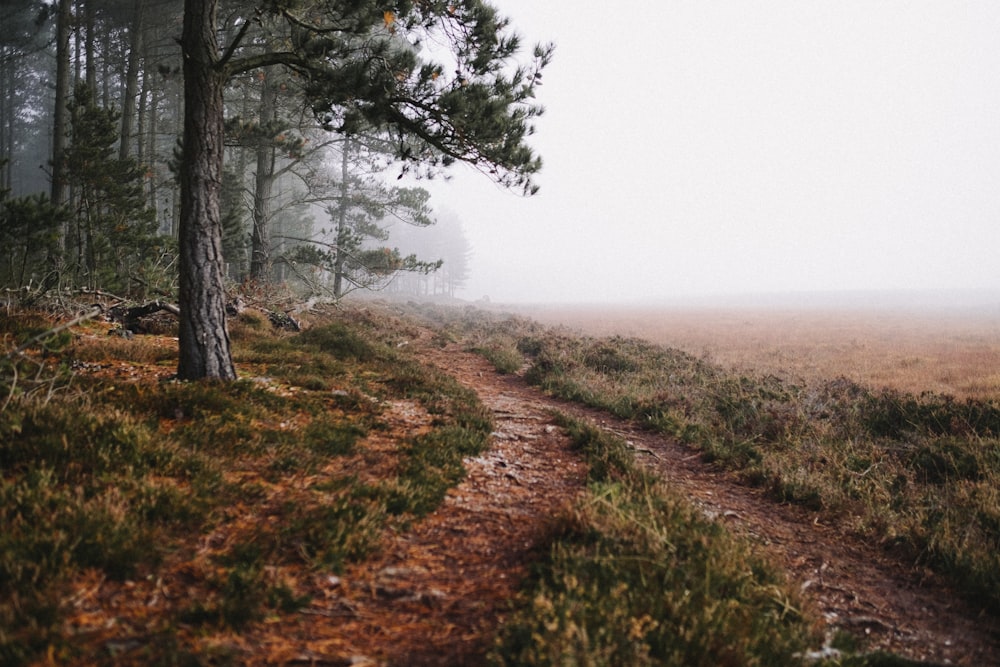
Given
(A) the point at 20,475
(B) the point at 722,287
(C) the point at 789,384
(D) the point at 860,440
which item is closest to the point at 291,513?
(A) the point at 20,475

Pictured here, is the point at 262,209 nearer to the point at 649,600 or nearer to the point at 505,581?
the point at 505,581

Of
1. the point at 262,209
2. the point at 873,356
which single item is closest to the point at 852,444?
the point at 873,356

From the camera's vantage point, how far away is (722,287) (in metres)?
168

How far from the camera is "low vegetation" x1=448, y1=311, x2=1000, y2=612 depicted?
4230mm

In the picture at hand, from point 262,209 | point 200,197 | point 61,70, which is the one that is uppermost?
point 61,70

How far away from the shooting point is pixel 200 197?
5.39 meters

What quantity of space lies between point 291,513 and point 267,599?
3.01 feet

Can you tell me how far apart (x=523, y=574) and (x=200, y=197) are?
568 centimetres

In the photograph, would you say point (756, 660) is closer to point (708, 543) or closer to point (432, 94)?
point (708, 543)

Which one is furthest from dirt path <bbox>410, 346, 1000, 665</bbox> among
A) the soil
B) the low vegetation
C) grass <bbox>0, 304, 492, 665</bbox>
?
grass <bbox>0, 304, 492, 665</bbox>

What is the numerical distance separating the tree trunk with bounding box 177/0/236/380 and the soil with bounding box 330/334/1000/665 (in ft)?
12.6

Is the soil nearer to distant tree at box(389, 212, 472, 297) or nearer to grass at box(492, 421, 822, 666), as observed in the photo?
grass at box(492, 421, 822, 666)

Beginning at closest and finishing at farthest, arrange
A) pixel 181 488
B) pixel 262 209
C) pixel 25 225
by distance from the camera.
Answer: pixel 181 488, pixel 25 225, pixel 262 209

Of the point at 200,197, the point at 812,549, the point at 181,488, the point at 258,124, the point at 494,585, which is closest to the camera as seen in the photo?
the point at 494,585
